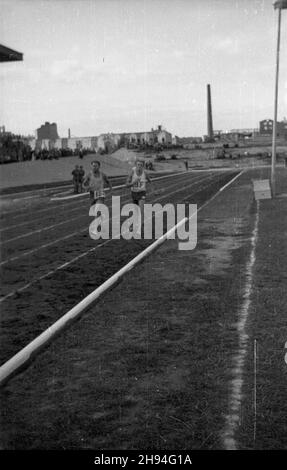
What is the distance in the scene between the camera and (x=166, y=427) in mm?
3314

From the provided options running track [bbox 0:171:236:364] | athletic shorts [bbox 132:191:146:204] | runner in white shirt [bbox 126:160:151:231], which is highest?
runner in white shirt [bbox 126:160:151:231]

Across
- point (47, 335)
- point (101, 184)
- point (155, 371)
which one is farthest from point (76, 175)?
point (155, 371)

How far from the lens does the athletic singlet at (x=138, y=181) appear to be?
43.1 ft

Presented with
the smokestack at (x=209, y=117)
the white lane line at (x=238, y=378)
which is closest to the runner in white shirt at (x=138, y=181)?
the white lane line at (x=238, y=378)

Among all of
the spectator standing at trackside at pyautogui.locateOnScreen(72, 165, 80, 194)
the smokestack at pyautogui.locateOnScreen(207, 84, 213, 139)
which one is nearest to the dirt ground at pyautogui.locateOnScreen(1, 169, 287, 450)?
the spectator standing at trackside at pyautogui.locateOnScreen(72, 165, 80, 194)

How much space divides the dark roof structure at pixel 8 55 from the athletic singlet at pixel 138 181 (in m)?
14.9

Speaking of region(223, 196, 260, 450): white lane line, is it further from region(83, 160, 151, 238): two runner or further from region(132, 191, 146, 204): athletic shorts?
region(132, 191, 146, 204): athletic shorts

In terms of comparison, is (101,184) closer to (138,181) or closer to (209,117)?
(138,181)

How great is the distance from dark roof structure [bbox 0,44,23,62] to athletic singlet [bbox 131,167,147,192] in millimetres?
14896

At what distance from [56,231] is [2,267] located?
177 inches

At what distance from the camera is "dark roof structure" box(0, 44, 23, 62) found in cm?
2520

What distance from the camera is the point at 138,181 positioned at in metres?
13.1
